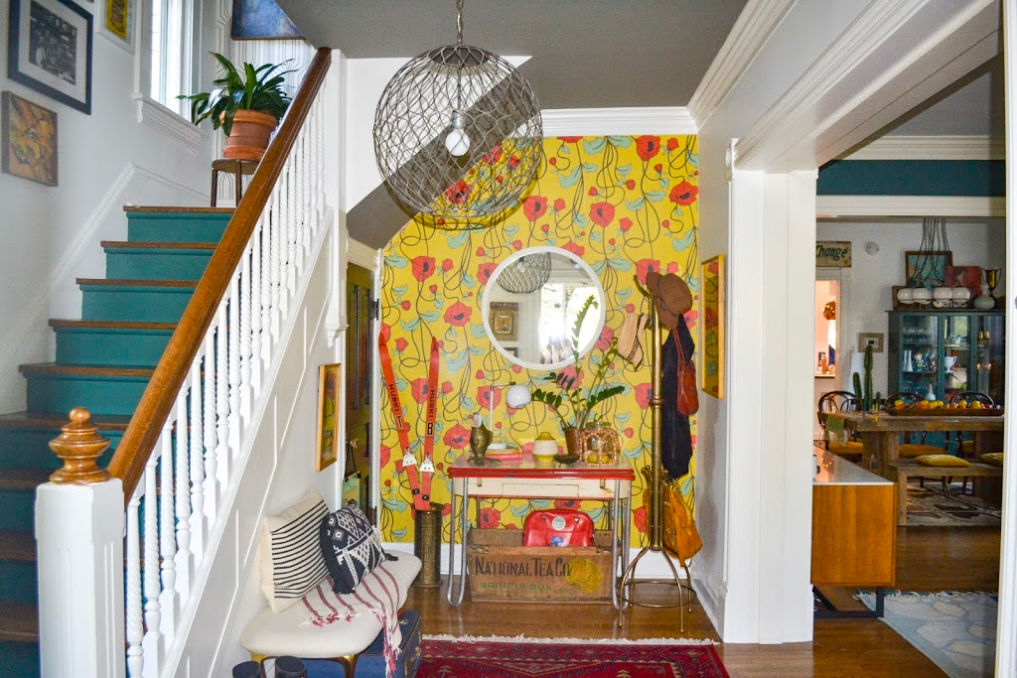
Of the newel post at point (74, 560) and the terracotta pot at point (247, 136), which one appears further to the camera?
the terracotta pot at point (247, 136)

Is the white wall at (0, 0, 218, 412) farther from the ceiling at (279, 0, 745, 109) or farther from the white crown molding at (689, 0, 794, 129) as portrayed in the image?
the white crown molding at (689, 0, 794, 129)

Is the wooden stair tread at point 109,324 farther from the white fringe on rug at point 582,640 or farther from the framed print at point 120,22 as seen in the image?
the white fringe on rug at point 582,640

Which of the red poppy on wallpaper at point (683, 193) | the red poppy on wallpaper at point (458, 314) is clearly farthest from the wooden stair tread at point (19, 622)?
the red poppy on wallpaper at point (683, 193)

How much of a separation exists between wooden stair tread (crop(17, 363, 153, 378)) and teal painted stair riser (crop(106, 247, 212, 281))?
0.57m

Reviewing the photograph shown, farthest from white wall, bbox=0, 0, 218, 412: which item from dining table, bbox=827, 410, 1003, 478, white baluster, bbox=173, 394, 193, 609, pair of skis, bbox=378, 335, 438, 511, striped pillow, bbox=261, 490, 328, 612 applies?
dining table, bbox=827, 410, 1003, 478

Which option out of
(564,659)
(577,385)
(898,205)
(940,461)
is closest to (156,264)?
(577,385)

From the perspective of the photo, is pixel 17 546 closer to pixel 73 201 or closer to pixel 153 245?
pixel 153 245

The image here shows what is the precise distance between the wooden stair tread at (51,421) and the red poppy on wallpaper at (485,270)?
230 cm

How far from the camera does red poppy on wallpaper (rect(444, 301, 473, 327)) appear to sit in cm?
470

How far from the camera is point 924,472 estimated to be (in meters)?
6.04

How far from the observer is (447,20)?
3.30 meters

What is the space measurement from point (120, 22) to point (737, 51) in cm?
298

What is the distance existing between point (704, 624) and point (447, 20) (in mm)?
3090

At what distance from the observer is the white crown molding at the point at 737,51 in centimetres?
293
